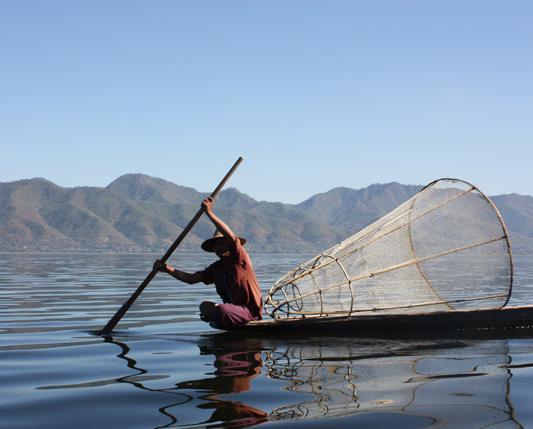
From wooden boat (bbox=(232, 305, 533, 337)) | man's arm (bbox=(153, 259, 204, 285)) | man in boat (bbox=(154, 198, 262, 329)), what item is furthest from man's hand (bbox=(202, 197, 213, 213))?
wooden boat (bbox=(232, 305, 533, 337))

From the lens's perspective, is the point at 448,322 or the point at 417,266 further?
the point at 417,266

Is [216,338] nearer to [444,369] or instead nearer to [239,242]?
[239,242]

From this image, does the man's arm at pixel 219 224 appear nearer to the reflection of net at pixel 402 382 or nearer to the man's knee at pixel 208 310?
the man's knee at pixel 208 310

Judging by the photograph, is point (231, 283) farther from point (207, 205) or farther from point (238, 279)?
point (207, 205)

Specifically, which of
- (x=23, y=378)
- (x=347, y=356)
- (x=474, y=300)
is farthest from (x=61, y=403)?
(x=474, y=300)

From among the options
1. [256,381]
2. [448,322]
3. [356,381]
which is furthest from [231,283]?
[356,381]

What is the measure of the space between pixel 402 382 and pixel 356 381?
1.31ft

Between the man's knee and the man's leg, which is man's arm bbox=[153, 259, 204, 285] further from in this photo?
the man's leg

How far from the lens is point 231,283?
916 centimetres

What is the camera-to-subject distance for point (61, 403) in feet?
17.9

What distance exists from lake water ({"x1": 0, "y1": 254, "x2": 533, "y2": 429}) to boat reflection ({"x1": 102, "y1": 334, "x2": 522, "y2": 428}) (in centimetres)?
1

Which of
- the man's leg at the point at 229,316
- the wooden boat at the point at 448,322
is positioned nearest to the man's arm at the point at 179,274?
the man's leg at the point at 229,316

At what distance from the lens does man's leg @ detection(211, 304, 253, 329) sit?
8993 mm

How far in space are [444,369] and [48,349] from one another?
4.85 metres
